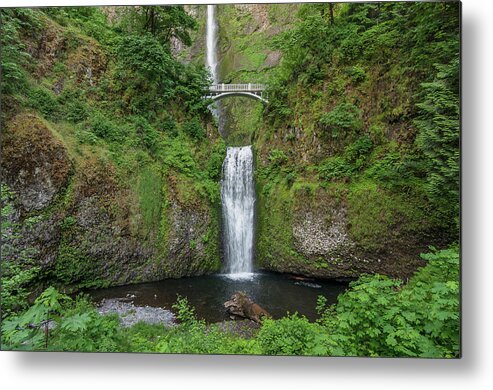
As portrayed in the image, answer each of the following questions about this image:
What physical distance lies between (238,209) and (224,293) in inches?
117

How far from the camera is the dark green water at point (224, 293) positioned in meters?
4.39

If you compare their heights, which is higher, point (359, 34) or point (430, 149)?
point (359, 34)

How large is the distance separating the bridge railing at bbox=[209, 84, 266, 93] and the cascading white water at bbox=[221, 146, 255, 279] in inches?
72.6

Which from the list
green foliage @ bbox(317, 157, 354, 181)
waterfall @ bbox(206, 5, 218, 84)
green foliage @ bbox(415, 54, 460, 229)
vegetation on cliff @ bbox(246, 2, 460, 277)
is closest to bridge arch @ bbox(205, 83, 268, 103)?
waterfall @ bbox(206, 5, 218, 84)

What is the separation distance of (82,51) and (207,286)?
20.5ft

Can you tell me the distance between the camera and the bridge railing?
23.8 ft

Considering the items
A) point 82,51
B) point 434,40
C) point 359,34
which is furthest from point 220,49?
point 434,40

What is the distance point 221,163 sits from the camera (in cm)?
762

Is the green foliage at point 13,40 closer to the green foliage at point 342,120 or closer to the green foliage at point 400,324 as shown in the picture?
the green foliage at point 400,324

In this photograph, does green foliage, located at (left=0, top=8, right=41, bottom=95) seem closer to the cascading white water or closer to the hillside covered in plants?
the hillside covered in plants

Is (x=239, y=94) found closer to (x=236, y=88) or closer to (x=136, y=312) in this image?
(x=236, y=88)

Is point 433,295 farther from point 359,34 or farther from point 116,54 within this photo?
point 116,54

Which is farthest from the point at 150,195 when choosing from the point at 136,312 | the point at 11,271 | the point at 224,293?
the point at 11,271

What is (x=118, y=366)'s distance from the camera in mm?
2580
